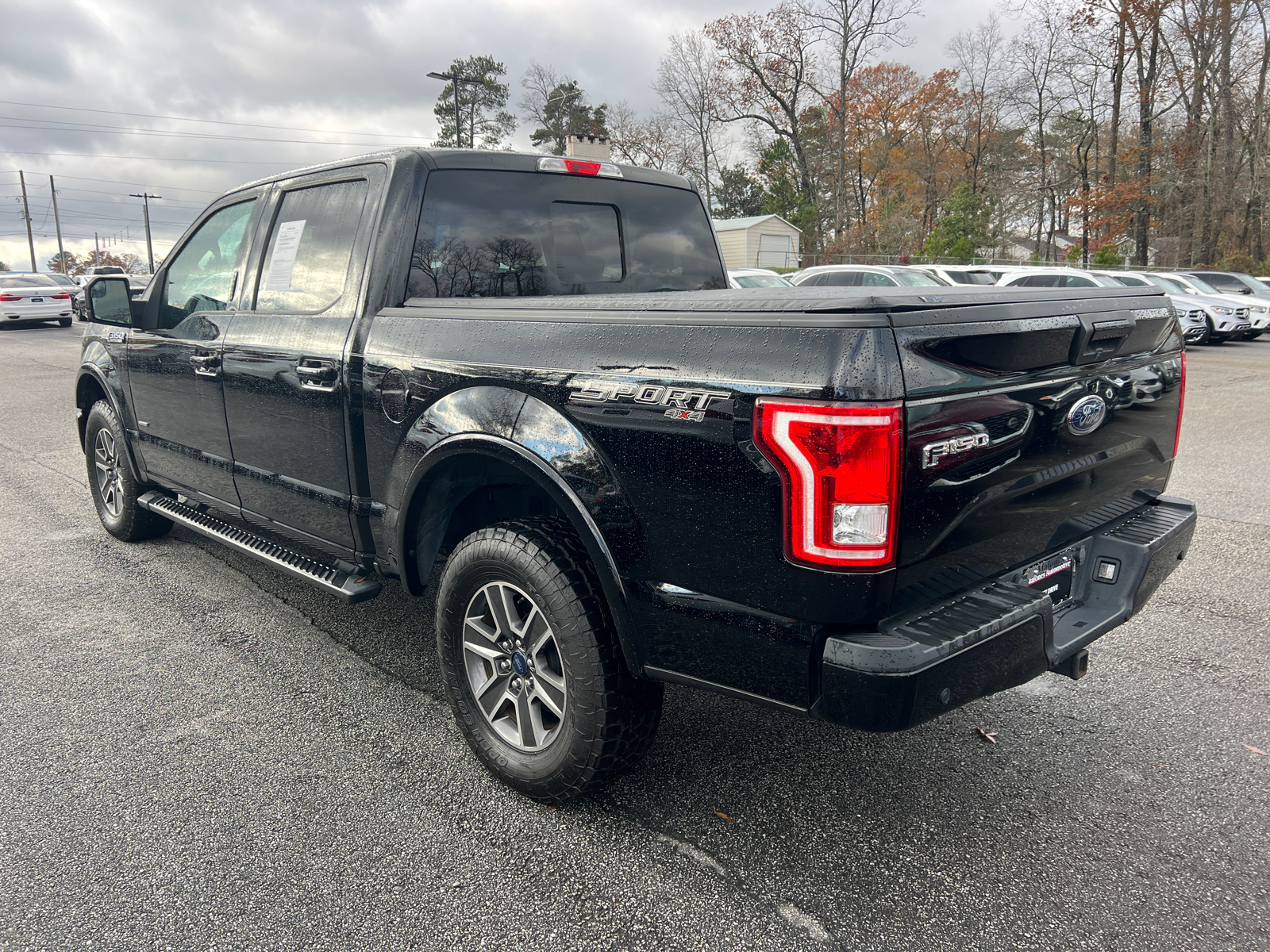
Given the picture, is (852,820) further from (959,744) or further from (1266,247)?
(1266,247)

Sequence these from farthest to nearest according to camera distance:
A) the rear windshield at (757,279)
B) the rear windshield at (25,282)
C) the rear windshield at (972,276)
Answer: the rear windshield at (25,282) → the rear windshield at (972,276) → the rear windshield at (757,279)

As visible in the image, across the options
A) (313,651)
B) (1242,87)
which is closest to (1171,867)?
(313,651)

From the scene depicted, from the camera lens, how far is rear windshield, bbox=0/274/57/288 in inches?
957

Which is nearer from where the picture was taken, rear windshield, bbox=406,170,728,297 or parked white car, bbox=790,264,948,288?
rear windshield, bbox=406,170,728,297

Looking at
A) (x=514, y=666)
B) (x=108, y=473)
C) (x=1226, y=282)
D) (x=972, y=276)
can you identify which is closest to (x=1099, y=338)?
(x=514, y=666)

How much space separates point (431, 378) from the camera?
2781 millimetres

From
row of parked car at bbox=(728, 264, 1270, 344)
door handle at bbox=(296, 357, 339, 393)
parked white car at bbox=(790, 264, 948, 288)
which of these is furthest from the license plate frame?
parked white car at bbox=(790, 264, 948, 288)

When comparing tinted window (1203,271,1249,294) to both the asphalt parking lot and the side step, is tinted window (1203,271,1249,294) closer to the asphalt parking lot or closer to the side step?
the asphalt parking lot

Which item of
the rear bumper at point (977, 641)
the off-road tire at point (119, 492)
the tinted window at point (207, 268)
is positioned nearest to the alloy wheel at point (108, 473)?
the off-road tire at point (119, 492)

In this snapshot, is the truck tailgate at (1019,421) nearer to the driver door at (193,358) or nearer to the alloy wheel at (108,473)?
the driver door at (193,358)

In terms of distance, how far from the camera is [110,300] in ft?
14.6

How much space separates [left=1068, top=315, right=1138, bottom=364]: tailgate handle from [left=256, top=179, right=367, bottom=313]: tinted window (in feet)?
8.11

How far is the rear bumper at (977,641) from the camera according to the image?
190cm

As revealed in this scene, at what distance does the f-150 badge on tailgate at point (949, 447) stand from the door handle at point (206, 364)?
3082mm
